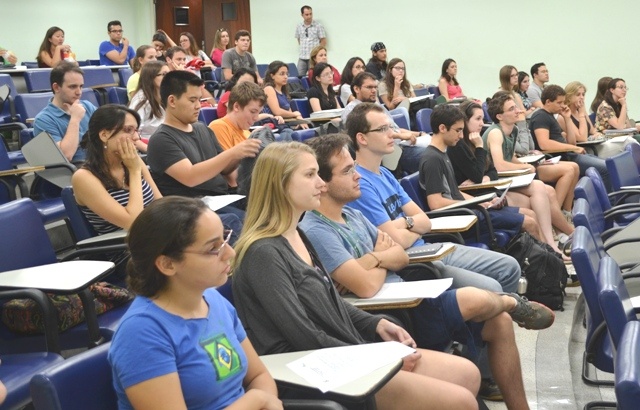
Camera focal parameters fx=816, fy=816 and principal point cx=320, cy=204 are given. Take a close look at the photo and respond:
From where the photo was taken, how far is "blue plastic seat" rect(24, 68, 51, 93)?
7.71m

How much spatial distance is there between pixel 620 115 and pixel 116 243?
6.81m

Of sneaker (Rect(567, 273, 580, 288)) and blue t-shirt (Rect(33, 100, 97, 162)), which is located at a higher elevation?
blue t-shirt (Rect(33, 100, 97, 162))

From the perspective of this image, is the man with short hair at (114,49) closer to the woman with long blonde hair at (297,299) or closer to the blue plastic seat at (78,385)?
the woman with long blonde hair at (297,299)

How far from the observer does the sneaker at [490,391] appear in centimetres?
326

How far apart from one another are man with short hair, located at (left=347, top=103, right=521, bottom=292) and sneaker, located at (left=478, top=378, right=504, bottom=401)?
0.41m

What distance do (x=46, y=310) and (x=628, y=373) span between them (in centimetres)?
178

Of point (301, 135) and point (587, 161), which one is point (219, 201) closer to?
point (301, 135)

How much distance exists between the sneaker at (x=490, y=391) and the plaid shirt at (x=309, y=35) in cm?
1000


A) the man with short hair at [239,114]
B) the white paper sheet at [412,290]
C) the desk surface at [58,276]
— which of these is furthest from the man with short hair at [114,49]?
the white paper sheet at [412,290]

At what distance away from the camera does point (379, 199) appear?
140 inches

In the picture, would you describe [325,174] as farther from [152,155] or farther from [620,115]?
[620,115]

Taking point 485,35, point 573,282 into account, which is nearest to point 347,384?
point 573,282

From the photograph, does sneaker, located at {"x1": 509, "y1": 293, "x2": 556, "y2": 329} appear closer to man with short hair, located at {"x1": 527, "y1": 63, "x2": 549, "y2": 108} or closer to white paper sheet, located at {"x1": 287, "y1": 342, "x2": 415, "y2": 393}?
white paper sheet, located at {"x1": 287, "y1": 342, "x2": 415, "y2": 393}

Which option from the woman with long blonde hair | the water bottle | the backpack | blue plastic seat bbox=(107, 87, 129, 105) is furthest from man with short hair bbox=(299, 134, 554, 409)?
blue plastic seat bbox=(107, 87, 129, 105)
